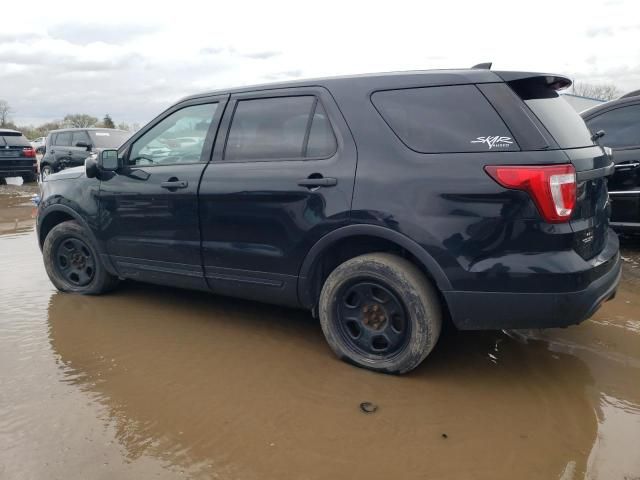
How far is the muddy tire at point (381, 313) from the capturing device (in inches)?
119

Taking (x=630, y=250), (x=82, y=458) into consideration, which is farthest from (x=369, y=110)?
(x=630, y=250)

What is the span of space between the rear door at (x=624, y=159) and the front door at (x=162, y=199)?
421 centimetres

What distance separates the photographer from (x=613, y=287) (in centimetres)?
315

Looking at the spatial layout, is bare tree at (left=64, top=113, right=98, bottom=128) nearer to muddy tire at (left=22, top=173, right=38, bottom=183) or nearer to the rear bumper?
muddy tire at (left=22, top=173, right=38, bottom=183)

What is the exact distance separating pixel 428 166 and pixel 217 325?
6.90 ft

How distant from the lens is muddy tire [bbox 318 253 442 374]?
9.95ft

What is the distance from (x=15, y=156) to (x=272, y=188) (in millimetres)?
14198

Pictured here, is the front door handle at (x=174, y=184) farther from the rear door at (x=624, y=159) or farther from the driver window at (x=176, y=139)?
the rear door at (x=624, y=159)

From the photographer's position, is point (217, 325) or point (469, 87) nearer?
point (469, 87)

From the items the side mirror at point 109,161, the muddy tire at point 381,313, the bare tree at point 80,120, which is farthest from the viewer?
the bare tree at point 80,120

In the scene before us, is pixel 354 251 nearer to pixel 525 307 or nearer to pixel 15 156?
pixel 525 307

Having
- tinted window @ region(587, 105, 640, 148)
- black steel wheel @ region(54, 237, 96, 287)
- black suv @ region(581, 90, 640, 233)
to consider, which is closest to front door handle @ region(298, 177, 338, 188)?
black steel wheel @ region(54, 237, 96, 287)

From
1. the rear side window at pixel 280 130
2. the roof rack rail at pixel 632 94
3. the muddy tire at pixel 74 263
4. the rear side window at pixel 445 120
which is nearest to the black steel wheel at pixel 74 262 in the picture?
the muddy tire at pixel 74 263

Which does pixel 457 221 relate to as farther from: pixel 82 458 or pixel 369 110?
pixel 82 458
